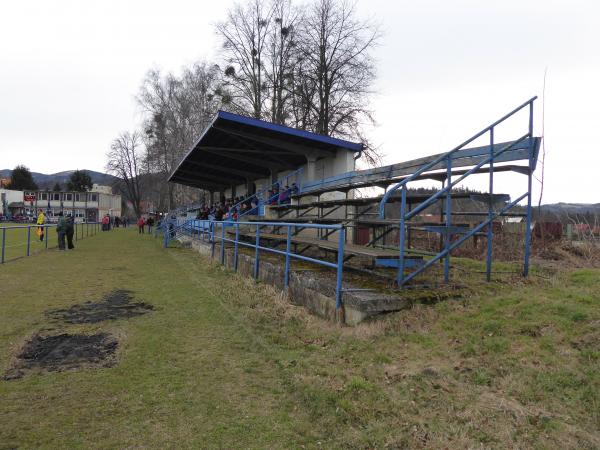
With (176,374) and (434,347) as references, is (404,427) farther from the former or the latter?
(176,374)

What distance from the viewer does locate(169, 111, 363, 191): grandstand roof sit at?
13930mm

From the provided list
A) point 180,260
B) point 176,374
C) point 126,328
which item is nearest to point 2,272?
point 180,260

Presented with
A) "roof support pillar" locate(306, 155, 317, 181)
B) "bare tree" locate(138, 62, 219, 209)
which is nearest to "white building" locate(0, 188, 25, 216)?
"bare tree" locate(138, 62, 219, 209)

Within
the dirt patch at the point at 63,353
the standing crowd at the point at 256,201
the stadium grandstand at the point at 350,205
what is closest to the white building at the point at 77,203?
the stadium grandstand at the point at 350,205

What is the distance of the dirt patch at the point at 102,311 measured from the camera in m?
6.01

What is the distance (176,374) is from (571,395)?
313 cm

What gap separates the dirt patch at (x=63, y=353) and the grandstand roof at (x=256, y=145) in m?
9.55

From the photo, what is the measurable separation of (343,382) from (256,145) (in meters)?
14.2

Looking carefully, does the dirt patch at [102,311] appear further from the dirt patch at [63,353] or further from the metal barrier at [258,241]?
the metal barrier at [258,241]

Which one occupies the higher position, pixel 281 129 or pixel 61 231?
pixel 281 129

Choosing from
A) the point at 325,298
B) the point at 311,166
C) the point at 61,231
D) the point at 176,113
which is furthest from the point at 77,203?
the point at 325,298

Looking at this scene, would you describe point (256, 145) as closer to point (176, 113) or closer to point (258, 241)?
point (258, 241)

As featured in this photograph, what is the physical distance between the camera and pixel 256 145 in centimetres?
1695

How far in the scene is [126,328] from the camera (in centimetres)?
550
